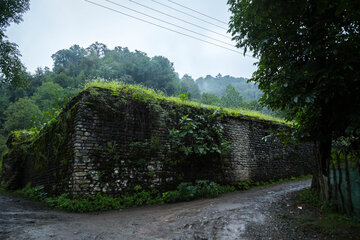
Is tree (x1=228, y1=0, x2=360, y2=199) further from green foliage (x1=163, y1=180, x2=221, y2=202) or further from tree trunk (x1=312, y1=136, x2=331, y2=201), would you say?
green foliage (x1=163, y1=180, x2=221, y2=202)

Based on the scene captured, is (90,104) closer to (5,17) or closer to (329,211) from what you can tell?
(329,211)

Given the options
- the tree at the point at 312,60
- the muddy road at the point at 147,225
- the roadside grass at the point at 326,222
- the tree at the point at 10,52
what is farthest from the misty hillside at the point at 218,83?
the muddy road at the point at 147,225

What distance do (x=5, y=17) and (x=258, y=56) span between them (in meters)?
12.2

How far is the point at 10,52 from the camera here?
10.7 m

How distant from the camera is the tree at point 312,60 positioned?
328 centimetres

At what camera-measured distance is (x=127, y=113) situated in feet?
23.4

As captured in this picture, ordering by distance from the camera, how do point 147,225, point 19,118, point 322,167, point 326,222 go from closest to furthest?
1. point 326,222
2. point 147,225
3. point 322,167
4. point 19,118

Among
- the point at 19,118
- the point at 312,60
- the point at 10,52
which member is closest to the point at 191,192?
the point at 312,60

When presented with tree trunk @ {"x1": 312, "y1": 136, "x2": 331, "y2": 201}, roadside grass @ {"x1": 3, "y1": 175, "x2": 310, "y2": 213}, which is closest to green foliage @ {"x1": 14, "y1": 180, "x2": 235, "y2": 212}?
roadside grass @ {"x1": 3, "y1": 175, "x2": 310, "y2": 213}

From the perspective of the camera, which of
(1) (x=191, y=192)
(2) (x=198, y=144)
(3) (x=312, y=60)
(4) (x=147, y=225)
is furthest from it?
(2) (x=198, y=144)

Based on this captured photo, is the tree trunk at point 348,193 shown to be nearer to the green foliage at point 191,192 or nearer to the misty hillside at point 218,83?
the green foliage at point 191,192

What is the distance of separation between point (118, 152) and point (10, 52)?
9086 mm

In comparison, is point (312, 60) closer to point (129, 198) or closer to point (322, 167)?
point (322, 167)

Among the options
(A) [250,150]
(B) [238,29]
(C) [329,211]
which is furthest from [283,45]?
(A) [250,150]
